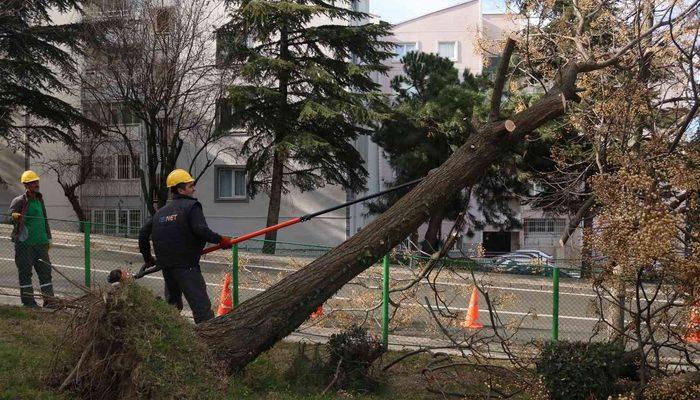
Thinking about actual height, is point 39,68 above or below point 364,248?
above

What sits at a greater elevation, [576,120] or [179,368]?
[576,120]

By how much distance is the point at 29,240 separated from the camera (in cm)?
775

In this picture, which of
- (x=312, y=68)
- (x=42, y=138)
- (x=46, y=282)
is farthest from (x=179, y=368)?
(x=42, y=138)

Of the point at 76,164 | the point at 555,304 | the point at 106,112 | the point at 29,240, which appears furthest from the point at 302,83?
the point at 555,304

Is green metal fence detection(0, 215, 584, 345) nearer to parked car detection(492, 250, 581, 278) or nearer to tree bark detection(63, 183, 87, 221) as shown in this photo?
parked car detection(492, 250, 581, 278)

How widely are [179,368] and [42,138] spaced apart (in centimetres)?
1996

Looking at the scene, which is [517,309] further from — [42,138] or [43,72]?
[42,138]

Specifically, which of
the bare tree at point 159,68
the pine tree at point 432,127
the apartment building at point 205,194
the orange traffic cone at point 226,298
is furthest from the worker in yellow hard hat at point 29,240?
the apartment building at point 205,194

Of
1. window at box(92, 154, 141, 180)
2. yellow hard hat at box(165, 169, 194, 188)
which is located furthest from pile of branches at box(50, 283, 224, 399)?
window at box(92, 154, 141, 180)

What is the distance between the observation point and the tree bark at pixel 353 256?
17.3ft

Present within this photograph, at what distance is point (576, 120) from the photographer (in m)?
7.86

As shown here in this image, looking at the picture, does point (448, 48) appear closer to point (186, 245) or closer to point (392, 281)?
point (392, 281)

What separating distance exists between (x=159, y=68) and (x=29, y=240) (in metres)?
13.6

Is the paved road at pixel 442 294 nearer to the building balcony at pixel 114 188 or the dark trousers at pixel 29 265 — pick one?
the dark trousers at pixel 29 265
